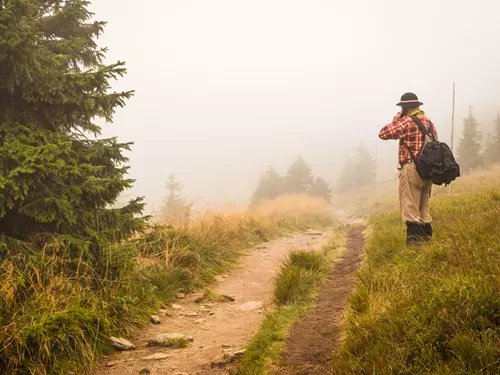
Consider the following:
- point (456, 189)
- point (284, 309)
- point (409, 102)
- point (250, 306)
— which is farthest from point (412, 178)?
point (456, 189)

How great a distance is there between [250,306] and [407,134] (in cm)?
360

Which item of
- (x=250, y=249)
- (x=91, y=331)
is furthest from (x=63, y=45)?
(x=250, y=249)

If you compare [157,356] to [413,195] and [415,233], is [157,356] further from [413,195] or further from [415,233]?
[413,195]

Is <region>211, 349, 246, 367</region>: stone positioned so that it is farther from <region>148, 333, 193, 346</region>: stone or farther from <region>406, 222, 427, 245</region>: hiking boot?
<region>406, 222, 427, 245</region>: hiking boot

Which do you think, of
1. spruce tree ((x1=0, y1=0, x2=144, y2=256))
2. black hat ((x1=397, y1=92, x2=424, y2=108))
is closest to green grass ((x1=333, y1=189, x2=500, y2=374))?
black hat ((x1=397, y1=92, x2=424, y2=108))

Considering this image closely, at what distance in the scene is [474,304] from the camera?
2.33 meters

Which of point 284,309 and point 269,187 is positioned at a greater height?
point 269,187

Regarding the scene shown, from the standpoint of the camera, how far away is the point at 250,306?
507 cm

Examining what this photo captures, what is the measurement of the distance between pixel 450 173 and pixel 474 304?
10.8ft

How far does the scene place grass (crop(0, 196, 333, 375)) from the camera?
9.34 feet

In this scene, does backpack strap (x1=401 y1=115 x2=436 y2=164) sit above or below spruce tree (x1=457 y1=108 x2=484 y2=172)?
below

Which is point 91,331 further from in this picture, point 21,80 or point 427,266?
point 427,266

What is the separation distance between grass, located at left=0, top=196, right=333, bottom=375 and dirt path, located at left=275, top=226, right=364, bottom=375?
5.92 ft

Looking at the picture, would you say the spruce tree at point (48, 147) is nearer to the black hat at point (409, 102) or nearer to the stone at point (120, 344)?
the stone at point (120, 344)
